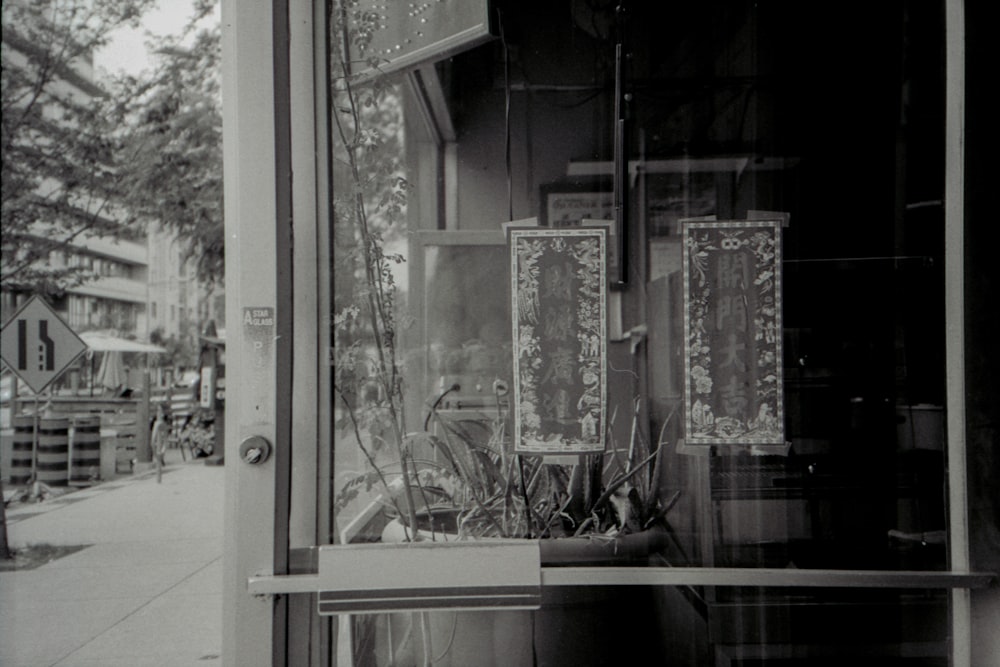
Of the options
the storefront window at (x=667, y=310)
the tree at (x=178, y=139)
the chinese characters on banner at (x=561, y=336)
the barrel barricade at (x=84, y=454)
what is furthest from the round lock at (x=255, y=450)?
the barrel barricade at (x=84, y=454)

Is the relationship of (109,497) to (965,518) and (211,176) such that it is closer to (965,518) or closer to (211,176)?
(211,176)

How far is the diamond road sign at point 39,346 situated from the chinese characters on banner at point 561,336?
2.97m

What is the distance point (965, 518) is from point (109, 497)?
9816 millimetres

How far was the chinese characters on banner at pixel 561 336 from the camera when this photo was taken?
2.31 meters

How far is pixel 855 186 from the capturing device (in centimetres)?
304

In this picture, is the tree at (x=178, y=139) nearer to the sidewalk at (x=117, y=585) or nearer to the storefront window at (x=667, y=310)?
the sidewalk at (x=117, y=585)

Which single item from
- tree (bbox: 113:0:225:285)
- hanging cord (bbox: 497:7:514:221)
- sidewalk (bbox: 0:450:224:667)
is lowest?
sidewalk (bbox: 0:450:224:667)

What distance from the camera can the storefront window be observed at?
91.6 inches

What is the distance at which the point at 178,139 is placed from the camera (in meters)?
8.90

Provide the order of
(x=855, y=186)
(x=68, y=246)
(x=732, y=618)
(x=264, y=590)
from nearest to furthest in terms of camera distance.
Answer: (x=264, y=590), (x=732, y=618), (x=855, y=186), (x=68, y=246)

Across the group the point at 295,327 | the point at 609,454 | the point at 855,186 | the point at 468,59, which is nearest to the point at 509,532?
the point at 609,454

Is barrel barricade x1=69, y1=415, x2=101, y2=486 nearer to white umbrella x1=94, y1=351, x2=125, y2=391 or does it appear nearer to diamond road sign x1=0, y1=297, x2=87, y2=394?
white umbrella x1=94, y1=351, x2=125, y2=391

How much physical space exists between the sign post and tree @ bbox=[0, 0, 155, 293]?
2090mm

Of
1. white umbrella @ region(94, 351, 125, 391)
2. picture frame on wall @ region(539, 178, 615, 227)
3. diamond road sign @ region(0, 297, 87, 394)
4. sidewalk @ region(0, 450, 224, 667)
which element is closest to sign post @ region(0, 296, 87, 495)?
diamond road sign @ region(0, 297, 87, 394)
